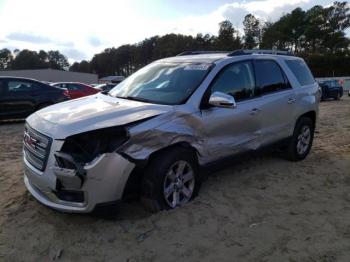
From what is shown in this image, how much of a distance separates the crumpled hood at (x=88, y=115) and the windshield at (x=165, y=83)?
0.26 m

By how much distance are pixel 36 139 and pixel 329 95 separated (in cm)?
2576

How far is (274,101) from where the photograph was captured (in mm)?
5918

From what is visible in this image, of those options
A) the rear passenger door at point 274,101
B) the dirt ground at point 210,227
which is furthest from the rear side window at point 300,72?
the dirt ground at point 210,227

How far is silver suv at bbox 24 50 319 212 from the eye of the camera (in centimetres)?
385

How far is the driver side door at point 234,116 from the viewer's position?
190 inches

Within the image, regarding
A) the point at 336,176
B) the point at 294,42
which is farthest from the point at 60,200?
Answer: the point at 294,42

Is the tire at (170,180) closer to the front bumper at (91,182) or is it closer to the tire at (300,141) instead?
the front bumper at (91,182)

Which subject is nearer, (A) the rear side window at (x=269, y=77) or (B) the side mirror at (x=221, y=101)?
(B) the side mirror at (x=221, y=101)

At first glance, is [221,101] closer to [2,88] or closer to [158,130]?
[158,130]

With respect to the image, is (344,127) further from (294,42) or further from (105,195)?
(294,42)

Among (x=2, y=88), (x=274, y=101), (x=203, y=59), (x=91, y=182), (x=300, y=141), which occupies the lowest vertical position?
(x=300, y=141)

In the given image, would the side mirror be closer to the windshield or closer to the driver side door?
the driver side door

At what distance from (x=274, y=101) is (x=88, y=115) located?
2924mm

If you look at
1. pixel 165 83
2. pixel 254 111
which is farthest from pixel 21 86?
pixel 254 111
